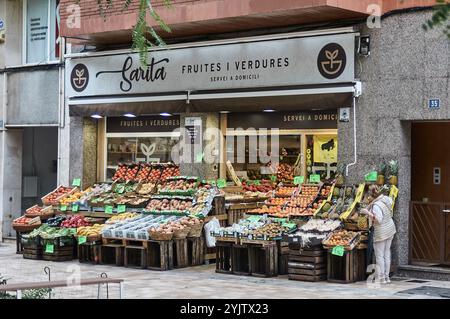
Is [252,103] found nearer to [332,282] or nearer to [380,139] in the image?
[380,139]

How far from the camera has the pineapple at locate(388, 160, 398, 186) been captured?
1541cm

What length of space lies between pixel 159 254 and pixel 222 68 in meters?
4.35

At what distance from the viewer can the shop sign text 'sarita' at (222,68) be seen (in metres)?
16.3

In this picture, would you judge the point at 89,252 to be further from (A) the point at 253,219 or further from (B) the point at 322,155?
(B) the point at 322,155

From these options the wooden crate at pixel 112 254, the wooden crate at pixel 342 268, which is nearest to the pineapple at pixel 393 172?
the wooden crate at pixel 342 268

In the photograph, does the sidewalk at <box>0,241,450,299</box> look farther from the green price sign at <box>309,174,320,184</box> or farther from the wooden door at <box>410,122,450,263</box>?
the green price sign at <box>309,174,320,184</box>

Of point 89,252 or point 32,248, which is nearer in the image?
point 89,252

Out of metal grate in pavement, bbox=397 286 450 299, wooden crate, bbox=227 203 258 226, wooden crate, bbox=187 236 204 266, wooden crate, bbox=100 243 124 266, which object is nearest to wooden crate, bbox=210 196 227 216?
wooden crate, bbox=227 203 258 226

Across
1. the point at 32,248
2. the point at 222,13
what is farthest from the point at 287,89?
the point at 32,248

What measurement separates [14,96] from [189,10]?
7.83 metres

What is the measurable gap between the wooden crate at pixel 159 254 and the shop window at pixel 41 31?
7.93 meters

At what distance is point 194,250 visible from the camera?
1709 cm

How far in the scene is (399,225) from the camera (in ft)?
50.5

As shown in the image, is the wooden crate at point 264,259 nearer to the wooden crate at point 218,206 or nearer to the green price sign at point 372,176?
the wooden crate at point 218,206
